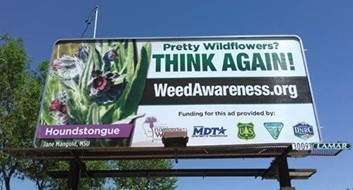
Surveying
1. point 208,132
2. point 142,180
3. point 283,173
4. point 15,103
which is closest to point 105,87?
point 208,132

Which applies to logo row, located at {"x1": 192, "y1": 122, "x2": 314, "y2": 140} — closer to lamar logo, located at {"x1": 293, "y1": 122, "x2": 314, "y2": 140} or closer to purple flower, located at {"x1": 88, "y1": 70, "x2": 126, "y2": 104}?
lamar logo, located at {"x1": 293, "y1": 122, "x2": 314, "y2": 140}

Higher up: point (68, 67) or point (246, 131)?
point (68, 67)

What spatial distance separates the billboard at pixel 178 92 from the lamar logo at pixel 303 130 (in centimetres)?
2

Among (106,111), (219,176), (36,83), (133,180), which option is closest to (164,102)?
(106,111)

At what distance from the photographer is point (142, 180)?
36.6 meters

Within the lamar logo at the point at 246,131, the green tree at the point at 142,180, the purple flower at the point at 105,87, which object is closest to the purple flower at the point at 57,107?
the purple flower at the point at 105,87

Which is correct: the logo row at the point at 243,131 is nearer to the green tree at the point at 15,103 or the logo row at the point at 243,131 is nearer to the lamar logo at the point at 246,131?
the lamar logo at the point at 246,131

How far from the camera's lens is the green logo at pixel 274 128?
28.6ft

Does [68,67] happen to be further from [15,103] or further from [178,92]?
[15,103]

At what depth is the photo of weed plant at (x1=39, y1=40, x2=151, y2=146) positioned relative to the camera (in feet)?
29.9

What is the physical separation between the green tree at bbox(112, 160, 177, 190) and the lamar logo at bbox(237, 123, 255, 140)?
26.3 m

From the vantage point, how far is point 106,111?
9180 mm

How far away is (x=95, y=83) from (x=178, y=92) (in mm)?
1965

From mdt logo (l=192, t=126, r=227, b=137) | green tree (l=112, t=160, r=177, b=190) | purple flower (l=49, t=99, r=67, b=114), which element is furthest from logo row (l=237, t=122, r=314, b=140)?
green tree (l=112, t=160, r=177, b=190)
